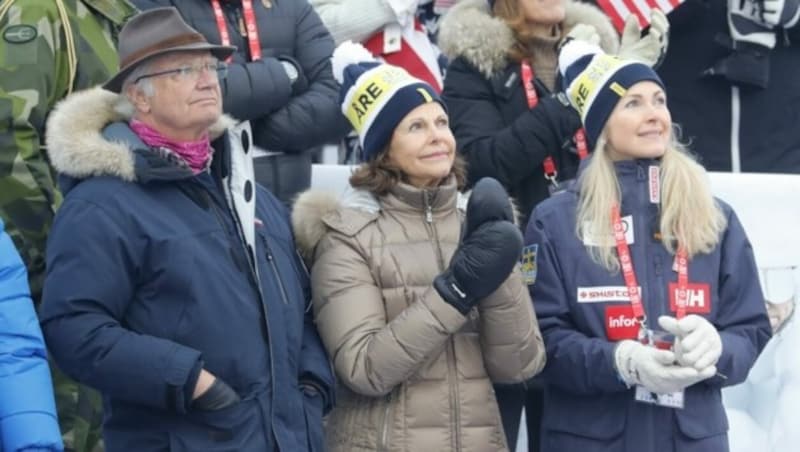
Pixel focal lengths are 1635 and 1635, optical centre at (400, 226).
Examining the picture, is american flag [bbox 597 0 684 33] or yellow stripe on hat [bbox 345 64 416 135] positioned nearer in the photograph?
yellow stripe on hat [bbox 345 64 416 135]

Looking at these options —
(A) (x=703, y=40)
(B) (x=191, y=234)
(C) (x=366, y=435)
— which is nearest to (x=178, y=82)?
(B) (x=191, y=234)

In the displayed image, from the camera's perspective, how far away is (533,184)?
243 inches

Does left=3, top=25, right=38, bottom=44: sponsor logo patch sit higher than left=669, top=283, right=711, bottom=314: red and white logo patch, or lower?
higher

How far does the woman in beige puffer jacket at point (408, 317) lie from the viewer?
4828 mm

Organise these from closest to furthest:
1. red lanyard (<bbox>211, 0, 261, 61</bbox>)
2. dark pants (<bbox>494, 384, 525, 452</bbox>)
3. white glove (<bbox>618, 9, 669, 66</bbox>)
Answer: dark pants (<bbox>494, 384, 525, 452</bbox>)
red lanyard (<bbox>211, 0, 261, 61</bbox>)
white glove (<bbox>618, 9, 669, 66</bbox>)

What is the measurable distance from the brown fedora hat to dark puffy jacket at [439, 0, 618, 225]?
156cm

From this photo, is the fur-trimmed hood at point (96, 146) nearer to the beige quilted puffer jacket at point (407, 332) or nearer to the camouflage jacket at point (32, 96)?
the camouflage jacket at point (32, 96)

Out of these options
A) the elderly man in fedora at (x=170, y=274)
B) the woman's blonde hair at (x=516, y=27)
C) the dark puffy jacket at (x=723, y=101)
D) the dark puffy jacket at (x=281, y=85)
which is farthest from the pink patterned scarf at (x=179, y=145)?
the dark puffy jacket at (x=723, y=101)

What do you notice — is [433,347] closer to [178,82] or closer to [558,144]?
[178,82]

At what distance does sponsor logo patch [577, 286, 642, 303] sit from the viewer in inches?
205

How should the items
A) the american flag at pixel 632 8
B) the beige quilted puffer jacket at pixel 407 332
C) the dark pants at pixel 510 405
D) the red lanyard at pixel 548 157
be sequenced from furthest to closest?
the american flag at pixel 632 8, the red lanyard at pixel 548 157, the dark pants at pixel 510 405, the beige quilted puffer jacket at pixel 407 332

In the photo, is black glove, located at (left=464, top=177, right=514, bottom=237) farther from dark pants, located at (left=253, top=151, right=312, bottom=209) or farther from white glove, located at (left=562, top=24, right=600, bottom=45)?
white glove, located at (left=562, top=24, right=600, bottom=45)

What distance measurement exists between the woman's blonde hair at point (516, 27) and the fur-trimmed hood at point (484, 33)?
3 centimetres

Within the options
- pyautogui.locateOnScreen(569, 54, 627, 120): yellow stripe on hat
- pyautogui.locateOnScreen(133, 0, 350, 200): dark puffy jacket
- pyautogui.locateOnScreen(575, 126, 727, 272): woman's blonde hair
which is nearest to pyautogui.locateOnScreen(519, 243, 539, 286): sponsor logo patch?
pyautogui.locateOnScreen(575, 126, 727, 272): woman's blonde hair
